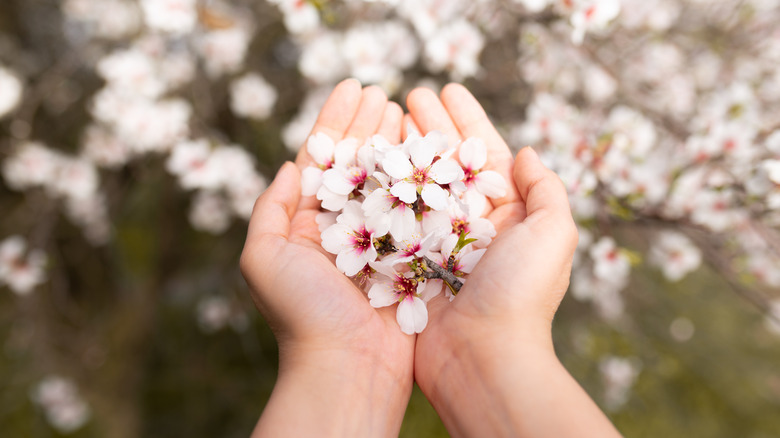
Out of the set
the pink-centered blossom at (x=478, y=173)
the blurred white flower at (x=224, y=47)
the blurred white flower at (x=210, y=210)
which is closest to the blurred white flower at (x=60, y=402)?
the blurred white flower at (x=210, y=210)

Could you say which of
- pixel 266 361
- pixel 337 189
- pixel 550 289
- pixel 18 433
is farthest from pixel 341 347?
pixel 18 433

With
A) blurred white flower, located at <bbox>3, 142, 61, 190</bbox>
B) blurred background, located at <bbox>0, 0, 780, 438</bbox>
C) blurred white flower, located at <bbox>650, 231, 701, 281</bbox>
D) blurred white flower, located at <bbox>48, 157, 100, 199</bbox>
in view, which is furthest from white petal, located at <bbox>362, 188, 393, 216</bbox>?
blurred white flower, located at <bbox>3, 142, 61, 190</bbox>

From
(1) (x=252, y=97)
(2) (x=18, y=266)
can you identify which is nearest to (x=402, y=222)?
(1) (x=252, y=97)

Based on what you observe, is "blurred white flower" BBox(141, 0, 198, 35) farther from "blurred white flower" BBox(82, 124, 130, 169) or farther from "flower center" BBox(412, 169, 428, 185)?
"flower center" BBox(412, 169, 428, 185)

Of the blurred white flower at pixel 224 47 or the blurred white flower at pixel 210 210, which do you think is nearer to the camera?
the blurred white flower at pixel 224 47

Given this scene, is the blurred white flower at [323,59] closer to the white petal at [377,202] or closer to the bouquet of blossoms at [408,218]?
the bouquet of blossoms at [408,218]

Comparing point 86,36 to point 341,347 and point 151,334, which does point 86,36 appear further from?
point 341,347

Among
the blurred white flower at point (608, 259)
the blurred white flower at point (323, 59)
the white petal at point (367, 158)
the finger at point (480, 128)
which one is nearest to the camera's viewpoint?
the white petal at point (367, 158)
